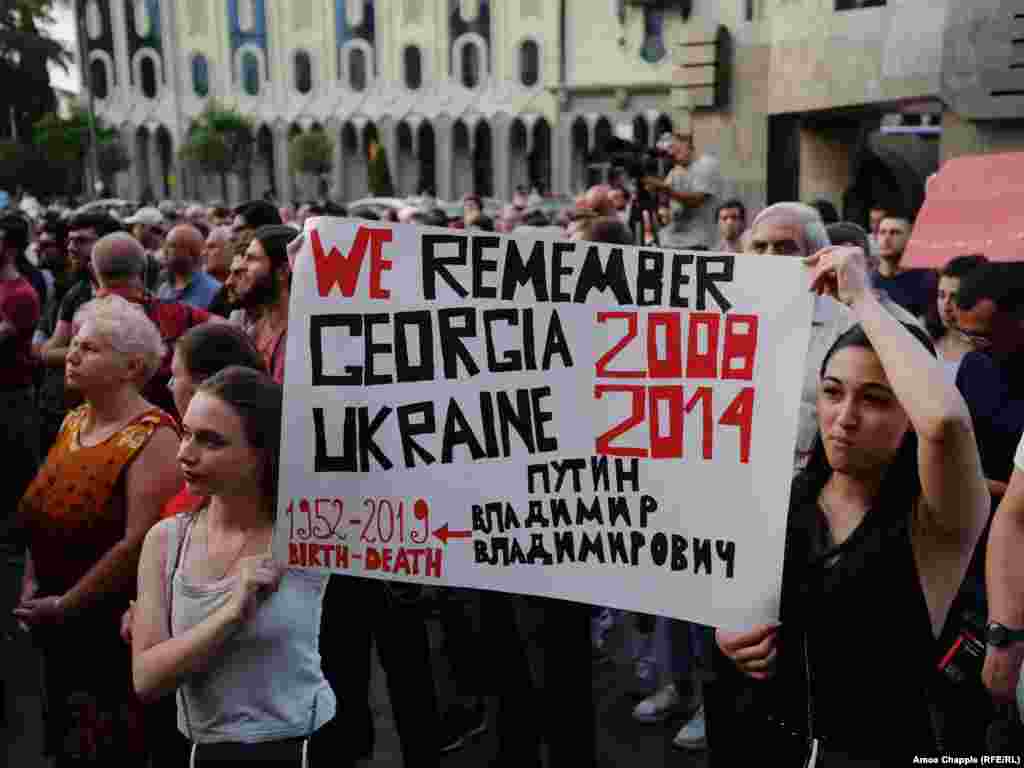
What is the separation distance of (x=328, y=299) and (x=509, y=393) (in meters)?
0.51

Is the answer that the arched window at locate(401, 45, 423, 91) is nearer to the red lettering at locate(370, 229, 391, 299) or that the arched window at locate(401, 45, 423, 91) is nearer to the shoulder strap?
the red lettering at locate(370, 229, 391, 299)

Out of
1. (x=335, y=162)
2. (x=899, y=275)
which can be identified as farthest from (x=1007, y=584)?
(x=335, y=162)

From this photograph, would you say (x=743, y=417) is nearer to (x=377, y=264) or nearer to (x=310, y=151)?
(x=377, y=264)

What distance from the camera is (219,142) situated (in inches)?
1923

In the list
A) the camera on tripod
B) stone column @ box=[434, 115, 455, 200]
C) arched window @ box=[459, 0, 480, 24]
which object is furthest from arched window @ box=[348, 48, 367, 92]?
the camera on tripod

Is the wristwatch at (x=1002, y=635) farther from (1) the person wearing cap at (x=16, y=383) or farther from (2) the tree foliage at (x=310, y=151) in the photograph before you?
(2) the tree foliage at (x=310, y=151)

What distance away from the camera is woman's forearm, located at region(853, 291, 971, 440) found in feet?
6.40

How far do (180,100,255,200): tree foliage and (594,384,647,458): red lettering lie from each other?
49.1 meters

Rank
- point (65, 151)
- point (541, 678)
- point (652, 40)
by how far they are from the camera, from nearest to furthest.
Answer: point (541, 678) < point (65, 151) < point (652, 40)

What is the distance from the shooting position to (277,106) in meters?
54.7

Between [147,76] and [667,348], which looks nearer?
[667,348]

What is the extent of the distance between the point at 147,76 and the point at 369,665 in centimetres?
5934

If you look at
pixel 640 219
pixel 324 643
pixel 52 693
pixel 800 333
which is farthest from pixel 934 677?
pixel 640 219

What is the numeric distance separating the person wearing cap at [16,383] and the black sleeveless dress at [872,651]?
4.84m
